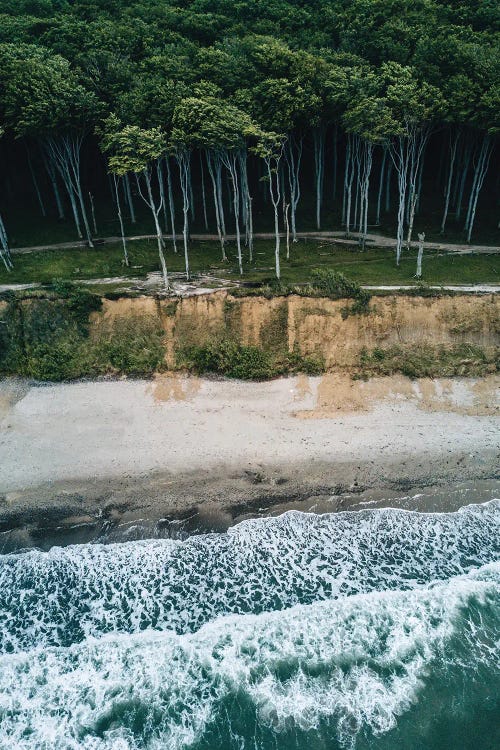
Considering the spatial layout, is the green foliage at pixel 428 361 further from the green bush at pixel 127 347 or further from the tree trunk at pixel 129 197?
the tree trunk at pixel 129 197

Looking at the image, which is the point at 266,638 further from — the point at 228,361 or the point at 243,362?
the point at 228,361

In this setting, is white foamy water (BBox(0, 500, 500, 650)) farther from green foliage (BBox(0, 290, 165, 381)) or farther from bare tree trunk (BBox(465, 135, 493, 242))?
bare tree trunk (BBox(465, 135, 493, 242))

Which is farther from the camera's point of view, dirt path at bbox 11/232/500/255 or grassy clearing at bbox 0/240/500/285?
dirt path at bbox 11/232/500/255

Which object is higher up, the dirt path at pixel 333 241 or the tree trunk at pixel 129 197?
the tree trunk at pixel 129 197

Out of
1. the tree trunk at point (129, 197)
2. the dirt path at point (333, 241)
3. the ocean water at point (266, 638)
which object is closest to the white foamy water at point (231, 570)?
the ocean water at point (266, 638)

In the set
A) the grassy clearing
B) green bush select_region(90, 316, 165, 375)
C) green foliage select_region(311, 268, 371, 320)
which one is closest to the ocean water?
green bush select_region(90, 316, 165, 375)
